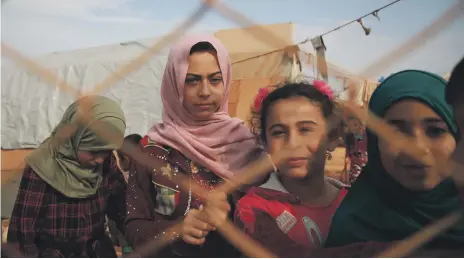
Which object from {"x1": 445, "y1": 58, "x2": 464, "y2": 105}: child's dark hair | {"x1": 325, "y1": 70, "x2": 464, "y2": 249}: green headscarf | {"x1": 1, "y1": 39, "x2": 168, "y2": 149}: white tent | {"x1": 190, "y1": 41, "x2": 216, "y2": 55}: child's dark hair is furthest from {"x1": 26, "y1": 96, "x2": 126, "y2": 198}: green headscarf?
{"x1": 1, "y1": 39, "x2": 168, "y2": 149}: white tent

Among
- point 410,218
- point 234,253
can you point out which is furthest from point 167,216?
point 410,218

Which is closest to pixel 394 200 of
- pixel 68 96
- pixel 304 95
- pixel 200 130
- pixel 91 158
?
pixel 304 95

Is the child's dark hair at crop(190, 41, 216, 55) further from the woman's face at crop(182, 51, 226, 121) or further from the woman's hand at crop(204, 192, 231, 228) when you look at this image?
the woman's hand at crop(204, 192, 231, 228)

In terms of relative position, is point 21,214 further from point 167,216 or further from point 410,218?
point 410,218

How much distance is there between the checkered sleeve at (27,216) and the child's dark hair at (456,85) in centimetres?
74

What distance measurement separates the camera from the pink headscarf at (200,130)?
803 millimetres

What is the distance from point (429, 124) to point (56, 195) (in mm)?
704

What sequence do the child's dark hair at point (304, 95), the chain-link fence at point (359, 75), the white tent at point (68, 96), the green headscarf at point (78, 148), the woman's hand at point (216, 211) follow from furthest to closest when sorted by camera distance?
the white tent at point (68, 96), the green headscarf at point (78, 148), the child's dark hair at point (304, 95), the woman's hand at point (216, 211), the chain-link fence at point (359, 75)

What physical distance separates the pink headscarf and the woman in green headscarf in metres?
0.14

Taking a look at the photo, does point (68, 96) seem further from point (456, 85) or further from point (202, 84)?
point (456, 85)

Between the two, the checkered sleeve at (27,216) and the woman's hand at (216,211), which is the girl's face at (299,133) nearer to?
the woman's hand at (216,211)

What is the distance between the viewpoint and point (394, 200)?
660mm

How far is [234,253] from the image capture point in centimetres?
77

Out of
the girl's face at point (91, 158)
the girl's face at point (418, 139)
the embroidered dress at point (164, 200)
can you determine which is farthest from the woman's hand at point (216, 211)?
the girl's face at point (91, 158)
